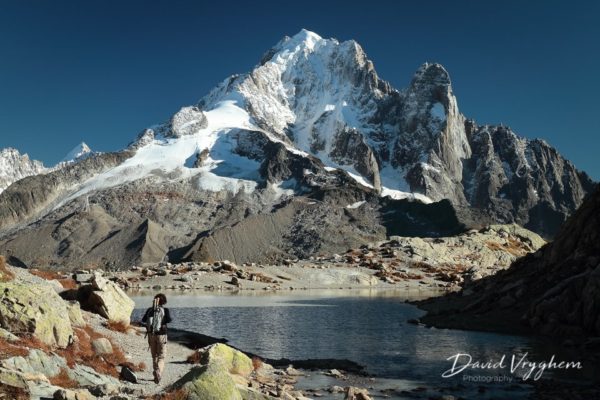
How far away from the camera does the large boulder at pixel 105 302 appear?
130 feet

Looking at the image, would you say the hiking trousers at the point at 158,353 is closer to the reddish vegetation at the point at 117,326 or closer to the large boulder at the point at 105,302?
the reddish vegetation at the point at 117,326

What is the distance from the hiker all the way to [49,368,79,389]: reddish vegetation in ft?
13.4

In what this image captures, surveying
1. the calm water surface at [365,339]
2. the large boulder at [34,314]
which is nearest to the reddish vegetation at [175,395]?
the large boulder at [34,314]

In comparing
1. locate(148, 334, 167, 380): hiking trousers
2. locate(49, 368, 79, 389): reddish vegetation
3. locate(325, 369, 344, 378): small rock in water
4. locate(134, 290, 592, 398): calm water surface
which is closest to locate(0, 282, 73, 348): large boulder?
locate(49, 368, 79, 389): reddish vegetation

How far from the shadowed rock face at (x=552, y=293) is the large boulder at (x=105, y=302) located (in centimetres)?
3212

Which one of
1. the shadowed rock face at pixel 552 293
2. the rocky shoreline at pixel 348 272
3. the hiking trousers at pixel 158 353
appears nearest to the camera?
the hiking trousers at pixel 158 353

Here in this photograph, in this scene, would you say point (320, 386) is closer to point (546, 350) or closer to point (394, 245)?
point (546, 350)

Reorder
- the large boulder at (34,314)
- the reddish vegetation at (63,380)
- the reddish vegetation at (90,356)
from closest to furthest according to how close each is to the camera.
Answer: the reddish vegetation at (63,380)
the large boulder at (34,314)
the reddish vegetation at (90,356)

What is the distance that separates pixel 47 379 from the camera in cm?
1883

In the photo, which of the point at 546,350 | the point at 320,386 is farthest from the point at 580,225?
the point at 320,386

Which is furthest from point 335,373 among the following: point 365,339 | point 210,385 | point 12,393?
point 12,393

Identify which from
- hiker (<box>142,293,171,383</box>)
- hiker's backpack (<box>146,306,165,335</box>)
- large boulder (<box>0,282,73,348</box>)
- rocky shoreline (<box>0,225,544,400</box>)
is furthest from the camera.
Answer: hiker's backpack (<box>146,306,165,335</box>)

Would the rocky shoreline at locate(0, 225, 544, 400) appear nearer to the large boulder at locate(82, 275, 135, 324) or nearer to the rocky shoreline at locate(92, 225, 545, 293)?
the large boulder at locate(82, 275, 135, 324)

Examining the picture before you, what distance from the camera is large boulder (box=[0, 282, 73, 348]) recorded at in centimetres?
2331
